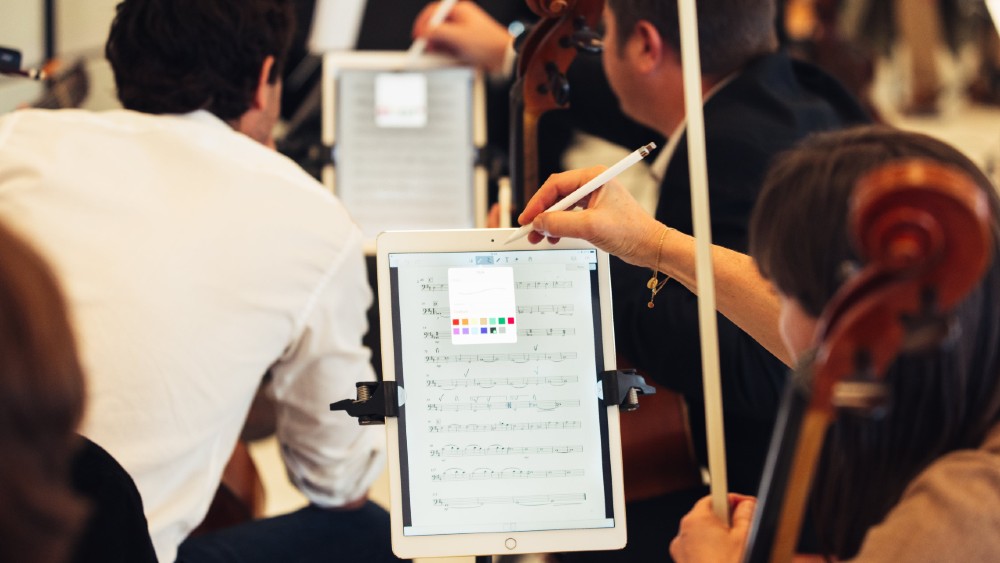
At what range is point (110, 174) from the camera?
4.26 ft

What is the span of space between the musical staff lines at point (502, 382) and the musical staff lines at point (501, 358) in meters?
0.02

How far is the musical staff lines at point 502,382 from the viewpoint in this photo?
1.13 meters

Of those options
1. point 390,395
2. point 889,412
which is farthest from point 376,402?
point 889,412

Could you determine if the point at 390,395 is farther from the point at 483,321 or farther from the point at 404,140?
the point at 404,140

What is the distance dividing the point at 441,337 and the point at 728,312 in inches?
13.7

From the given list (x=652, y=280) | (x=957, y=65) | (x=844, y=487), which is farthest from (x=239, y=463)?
(x=957, y=65)

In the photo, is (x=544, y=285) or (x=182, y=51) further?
(x=182, y=51)

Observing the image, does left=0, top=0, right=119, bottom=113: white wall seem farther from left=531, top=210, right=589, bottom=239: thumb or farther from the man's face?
left=531, top=210, right=589, bottom=239: thumb

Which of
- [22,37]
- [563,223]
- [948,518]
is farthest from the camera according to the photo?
[22,37]

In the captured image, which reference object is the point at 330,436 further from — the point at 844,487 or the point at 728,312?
the point at 844,487

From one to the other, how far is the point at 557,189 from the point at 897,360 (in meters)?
0.42

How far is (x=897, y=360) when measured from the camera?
0.86 meters

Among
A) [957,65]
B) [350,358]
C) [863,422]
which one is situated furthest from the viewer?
[957,65]

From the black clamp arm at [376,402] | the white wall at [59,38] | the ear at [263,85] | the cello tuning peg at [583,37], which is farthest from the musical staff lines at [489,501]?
the white wall at [59,38]
